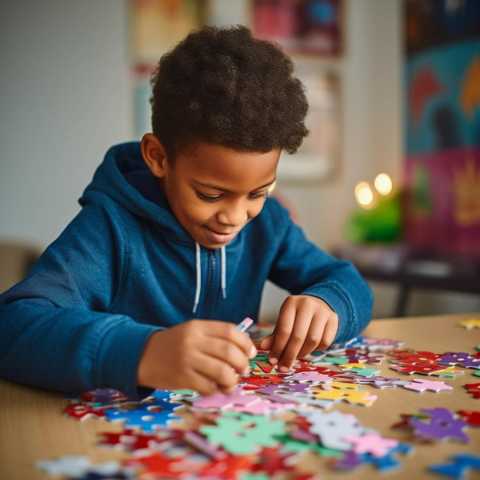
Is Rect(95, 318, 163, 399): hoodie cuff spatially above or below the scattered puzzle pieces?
above

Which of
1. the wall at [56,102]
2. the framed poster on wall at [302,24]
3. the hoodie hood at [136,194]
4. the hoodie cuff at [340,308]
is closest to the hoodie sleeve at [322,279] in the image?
the hoodie cuff at [340,308]

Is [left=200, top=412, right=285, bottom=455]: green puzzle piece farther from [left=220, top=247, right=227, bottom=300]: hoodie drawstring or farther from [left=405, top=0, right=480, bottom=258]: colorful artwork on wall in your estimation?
[left=405, top=0, right=480, bottom=258]: colorful artwork on wall

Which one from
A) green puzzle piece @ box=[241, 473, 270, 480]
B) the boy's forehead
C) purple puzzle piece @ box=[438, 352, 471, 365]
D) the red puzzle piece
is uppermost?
the boy's forehead

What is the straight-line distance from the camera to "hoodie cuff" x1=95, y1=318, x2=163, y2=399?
0.65 m

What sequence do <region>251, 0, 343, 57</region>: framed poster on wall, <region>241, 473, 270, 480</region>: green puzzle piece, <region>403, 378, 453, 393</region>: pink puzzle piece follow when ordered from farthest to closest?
<region>251, 0, 343, 57</region>: framed poster on wall
<region>403, 378, 453, 393</region>: pink puzzle piece
<region>241, 473, 270, 480</region>: green puzzle piece

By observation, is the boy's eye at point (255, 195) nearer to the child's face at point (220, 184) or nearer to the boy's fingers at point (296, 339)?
the child's face at point (220, 184)

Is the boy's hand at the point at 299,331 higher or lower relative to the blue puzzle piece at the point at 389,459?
higher

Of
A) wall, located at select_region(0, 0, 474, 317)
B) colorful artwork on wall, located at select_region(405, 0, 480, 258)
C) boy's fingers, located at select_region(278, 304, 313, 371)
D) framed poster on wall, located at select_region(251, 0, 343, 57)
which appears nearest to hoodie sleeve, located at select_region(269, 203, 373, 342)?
boy's fingers, located at select_region(278, 304, 313, 371)

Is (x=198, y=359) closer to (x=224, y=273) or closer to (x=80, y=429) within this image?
(x=80, y=429)

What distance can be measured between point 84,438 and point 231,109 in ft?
1.50

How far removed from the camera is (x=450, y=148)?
338cm

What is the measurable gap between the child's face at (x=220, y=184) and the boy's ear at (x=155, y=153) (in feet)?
0.05

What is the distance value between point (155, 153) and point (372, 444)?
1.90 feet

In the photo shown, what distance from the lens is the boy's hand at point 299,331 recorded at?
2.61 ft
